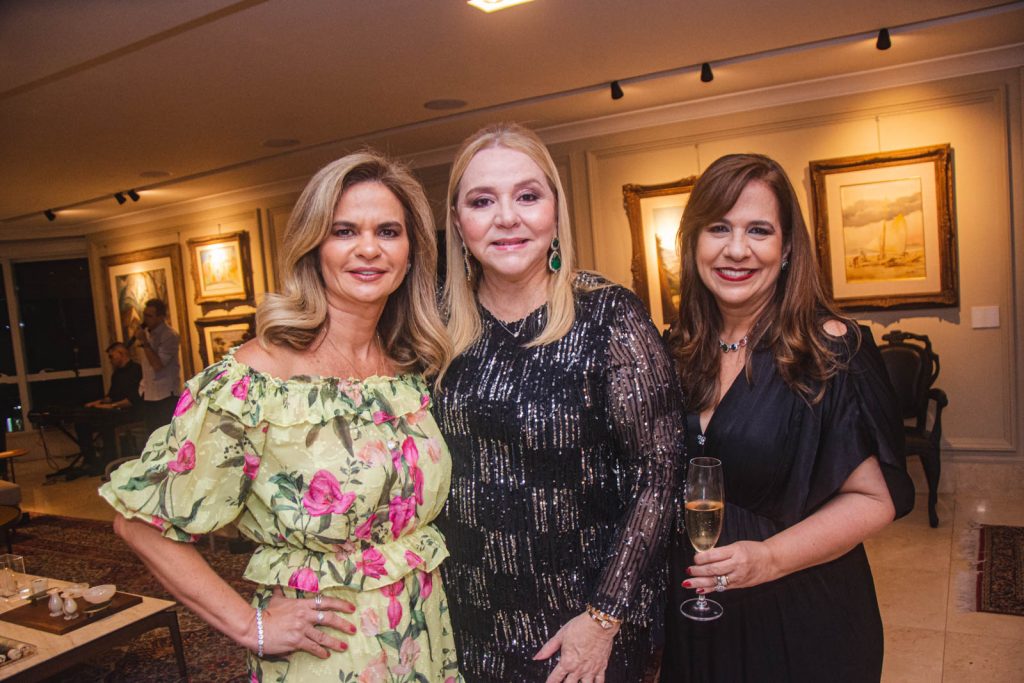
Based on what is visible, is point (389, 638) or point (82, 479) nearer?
point (389, 638)

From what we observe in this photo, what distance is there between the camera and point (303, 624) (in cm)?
150

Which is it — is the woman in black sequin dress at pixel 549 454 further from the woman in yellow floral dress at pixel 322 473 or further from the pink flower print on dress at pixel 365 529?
the pink flower print on dress at pixel 365 529

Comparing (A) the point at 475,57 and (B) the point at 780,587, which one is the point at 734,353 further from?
(A) the point at 475,57

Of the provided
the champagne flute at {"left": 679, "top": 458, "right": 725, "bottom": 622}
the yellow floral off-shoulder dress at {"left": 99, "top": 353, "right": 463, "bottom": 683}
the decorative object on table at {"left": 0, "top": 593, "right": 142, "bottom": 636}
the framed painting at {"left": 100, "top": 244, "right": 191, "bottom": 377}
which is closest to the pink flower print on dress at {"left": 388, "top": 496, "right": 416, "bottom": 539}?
the yellow floral off-shoulder dress at {"left": 99, "top": 353, "right": 463, "bottom": 683}

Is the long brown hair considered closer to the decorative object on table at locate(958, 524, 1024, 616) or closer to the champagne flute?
the champagne flute

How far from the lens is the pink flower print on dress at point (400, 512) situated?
1585 mm

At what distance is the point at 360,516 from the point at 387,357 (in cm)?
44

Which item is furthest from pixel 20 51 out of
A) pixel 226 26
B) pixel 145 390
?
pixel 145 390

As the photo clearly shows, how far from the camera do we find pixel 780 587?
1.74 m

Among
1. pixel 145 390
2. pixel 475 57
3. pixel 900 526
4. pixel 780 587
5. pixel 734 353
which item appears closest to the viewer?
pixel 780 587

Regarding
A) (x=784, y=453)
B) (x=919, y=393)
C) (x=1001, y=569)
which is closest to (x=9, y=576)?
(x=784, y=453)

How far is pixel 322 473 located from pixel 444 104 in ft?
16.0

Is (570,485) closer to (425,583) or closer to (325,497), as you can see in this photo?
(425,583)

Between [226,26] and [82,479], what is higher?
[226,26]
